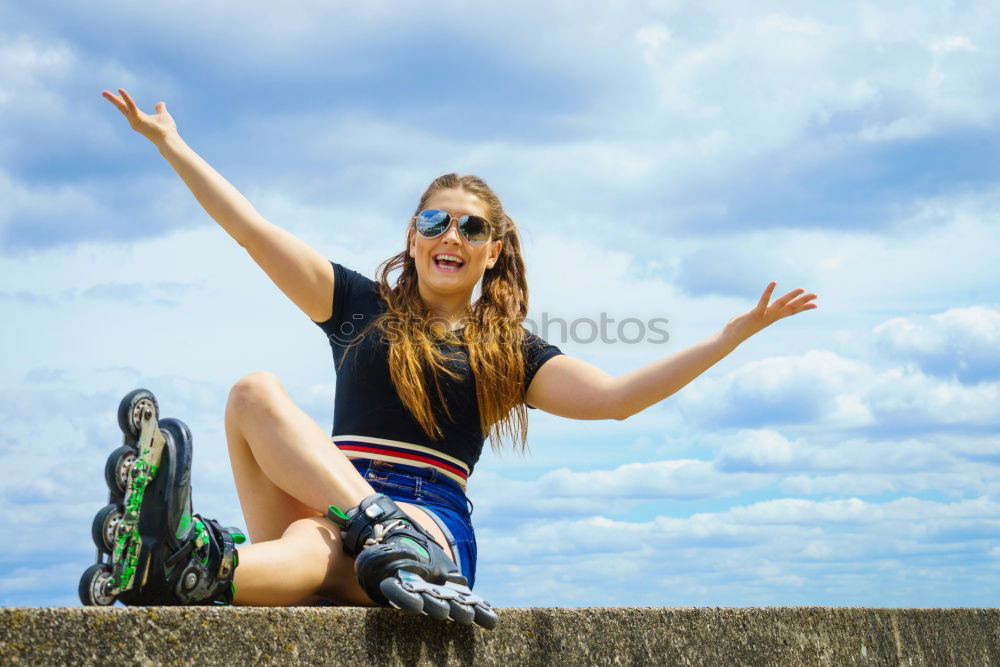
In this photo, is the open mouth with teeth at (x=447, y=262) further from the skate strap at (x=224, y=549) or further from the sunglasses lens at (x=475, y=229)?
the skate strap at (x=224, y=549)

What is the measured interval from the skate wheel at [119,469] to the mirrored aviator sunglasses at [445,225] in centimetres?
199

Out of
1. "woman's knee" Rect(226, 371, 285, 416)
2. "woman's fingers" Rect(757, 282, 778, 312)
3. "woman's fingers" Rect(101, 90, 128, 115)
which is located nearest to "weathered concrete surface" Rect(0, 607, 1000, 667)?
"woman's knee" Rect(226, 371, 285, 416)

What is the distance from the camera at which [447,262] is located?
430 cm

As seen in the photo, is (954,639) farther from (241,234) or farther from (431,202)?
(241,234)

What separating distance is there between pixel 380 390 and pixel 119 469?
1409 millimetres

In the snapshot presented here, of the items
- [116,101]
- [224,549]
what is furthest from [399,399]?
[116,101]

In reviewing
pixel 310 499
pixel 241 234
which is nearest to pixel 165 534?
pixel 310 499

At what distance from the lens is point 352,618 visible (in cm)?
264

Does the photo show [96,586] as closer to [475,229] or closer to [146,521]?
[146,521]

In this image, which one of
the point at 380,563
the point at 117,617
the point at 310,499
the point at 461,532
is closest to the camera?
the point at 117,617

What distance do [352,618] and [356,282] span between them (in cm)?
196

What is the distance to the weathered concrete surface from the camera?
2.19m

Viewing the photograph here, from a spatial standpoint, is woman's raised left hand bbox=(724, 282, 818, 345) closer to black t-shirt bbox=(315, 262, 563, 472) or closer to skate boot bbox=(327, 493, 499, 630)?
black t-shirt bbox=(315, 262, 563, 472)

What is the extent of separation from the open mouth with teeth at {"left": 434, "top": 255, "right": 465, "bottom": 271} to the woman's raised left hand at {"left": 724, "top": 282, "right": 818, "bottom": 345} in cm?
120
